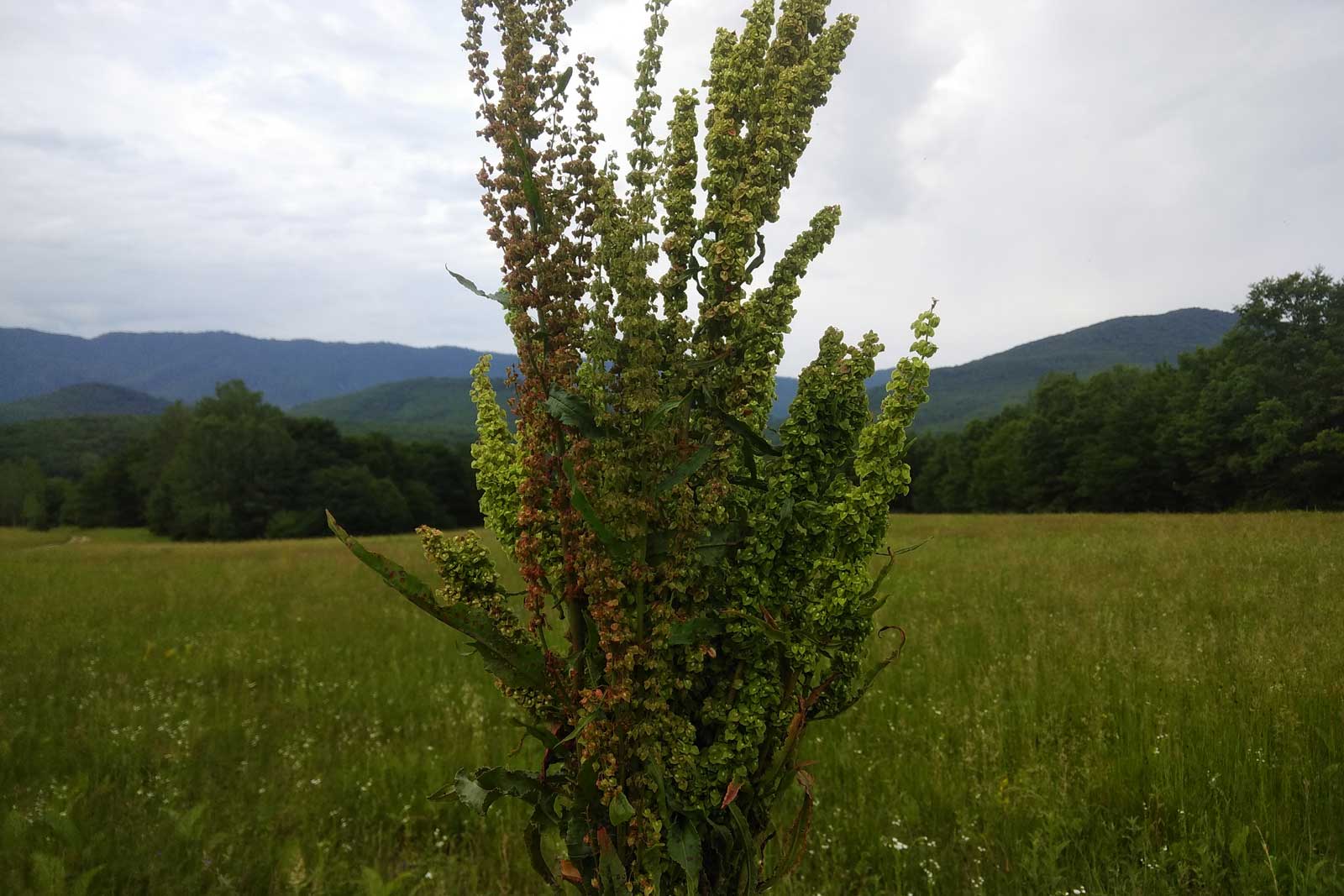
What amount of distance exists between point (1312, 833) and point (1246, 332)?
5614 cm

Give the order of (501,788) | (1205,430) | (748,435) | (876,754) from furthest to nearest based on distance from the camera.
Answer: (1205,430) < (876,754) < (501,788) < (748,435)

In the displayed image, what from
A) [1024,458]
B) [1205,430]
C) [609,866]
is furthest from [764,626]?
[1024,458]

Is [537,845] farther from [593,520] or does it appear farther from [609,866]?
[593,520]

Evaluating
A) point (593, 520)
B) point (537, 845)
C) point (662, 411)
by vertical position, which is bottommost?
point (537, 845)

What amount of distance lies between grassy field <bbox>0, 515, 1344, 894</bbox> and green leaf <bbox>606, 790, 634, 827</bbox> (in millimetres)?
2513

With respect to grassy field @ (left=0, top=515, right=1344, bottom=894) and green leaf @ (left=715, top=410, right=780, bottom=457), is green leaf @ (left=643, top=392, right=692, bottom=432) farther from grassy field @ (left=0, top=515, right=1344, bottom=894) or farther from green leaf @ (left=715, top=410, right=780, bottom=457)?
grassy field @ (left=0, top=515, right=1344, bottom=894)

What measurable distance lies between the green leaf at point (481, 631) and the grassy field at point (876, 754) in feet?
8.08

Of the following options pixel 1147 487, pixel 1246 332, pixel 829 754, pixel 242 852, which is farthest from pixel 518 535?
pixel 1147 487

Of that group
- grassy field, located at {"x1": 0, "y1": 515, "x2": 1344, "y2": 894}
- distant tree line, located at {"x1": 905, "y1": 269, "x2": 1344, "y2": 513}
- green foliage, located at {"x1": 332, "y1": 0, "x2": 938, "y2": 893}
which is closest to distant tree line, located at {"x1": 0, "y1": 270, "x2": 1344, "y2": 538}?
distant tree line, located at {"x1": 905, "y1": 269, "x2": 1344, "y2": 513}

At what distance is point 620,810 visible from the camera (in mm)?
1215

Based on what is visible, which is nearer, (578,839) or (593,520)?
(593,520)

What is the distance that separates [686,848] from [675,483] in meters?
0.69

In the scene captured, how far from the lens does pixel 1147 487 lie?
179ft

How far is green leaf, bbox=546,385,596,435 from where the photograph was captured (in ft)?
4.10
